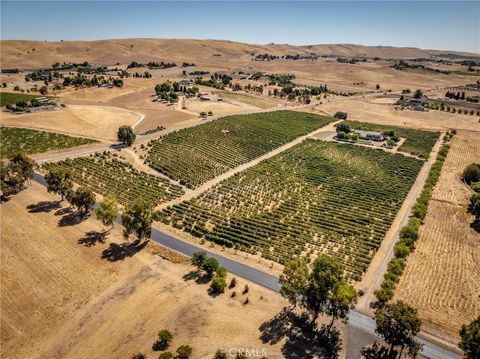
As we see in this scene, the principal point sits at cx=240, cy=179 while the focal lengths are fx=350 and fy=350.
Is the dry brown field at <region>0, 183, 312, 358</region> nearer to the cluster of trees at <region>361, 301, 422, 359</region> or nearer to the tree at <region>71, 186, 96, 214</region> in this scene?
the tree at <region>71, 186, 96, 214</region>

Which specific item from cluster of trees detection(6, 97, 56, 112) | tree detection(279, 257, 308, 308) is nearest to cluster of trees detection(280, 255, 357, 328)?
tree detection(279, 257, 308, 308)

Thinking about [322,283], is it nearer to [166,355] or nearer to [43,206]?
[166,355]

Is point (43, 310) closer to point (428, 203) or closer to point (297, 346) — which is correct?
point (297, 346)

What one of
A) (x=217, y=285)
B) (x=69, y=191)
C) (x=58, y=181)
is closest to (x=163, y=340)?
(x=217, y=285)

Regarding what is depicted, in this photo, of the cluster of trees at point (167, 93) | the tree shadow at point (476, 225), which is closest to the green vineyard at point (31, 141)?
the cluster of trees at point (167, 93)

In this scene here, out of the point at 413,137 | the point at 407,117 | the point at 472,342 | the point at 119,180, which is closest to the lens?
the point at 472,342

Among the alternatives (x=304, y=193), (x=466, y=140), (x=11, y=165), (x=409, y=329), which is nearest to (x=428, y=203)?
(x=304, y=193)

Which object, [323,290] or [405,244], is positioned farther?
[405,244]
